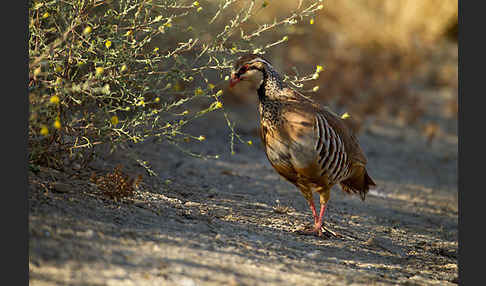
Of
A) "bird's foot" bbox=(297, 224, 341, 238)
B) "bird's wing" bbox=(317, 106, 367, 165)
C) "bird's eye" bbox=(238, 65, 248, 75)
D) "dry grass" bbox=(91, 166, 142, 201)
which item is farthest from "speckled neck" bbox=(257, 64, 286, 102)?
"dry grass" bbox=(91, 166, 142, 201)

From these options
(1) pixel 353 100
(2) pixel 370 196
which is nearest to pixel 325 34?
(1) pixel 353 100

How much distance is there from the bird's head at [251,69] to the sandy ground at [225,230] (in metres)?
1.05

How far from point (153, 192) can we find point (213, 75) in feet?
16.8

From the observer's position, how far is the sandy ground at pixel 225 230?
332cm

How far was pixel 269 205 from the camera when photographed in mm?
5488

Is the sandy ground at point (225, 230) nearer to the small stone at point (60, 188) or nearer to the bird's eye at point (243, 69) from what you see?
the small stone at point (60, 188)

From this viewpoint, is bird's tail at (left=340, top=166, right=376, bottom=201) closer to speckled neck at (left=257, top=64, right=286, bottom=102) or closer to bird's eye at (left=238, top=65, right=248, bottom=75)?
speckled neck at (left=257, top=64, right=286, bottom=102)

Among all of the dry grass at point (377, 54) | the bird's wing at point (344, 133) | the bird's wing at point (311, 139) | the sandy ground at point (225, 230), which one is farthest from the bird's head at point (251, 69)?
the dry grass at point (377, 54)

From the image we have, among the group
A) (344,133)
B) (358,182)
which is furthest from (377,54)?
(344,133)

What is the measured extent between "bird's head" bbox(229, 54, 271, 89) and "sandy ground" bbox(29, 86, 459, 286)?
105cm

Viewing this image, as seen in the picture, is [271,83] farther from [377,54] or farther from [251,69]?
[377,54]

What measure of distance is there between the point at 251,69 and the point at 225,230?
51.4 inches

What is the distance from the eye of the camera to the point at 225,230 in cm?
425

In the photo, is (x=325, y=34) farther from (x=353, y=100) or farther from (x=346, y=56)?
(x=353, y=100)
